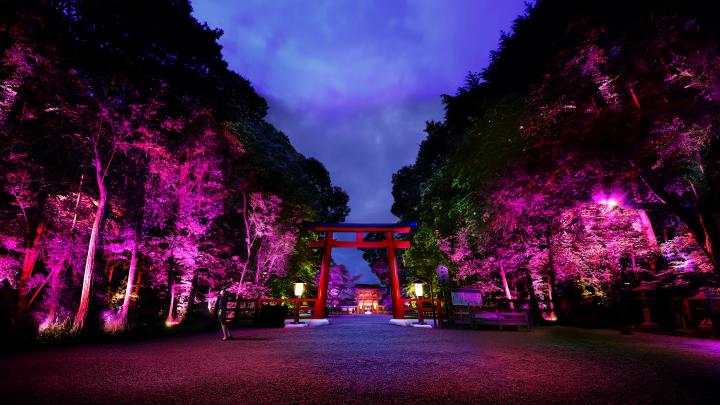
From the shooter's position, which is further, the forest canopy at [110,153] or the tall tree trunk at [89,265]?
the forest canopy at [110,153]

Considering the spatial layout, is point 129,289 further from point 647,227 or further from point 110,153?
point 647,227

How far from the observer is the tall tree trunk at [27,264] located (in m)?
9.66

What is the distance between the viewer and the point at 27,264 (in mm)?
9828

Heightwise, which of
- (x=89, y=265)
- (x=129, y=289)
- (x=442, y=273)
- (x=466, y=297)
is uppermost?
(x=89, y=265)

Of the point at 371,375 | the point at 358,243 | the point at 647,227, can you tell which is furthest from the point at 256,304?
the point at 647,227

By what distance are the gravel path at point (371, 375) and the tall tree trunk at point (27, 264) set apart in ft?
19.7

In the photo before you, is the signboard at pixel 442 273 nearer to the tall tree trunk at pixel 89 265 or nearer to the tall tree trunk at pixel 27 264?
the tall tree trunk at pixel 89 265

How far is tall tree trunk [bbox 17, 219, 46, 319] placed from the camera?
9656 mm

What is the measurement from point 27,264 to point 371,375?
40.4 ft

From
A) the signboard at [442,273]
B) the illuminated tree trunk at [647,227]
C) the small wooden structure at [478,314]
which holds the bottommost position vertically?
the small wooden structure at [478,314]

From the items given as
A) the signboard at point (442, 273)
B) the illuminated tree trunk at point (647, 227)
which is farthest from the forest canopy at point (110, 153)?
the illuminated tree trunk at point (647, 227)

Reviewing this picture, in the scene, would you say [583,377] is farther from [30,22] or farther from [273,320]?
[30,22]

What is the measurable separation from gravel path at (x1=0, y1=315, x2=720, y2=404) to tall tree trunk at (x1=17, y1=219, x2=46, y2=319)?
6.02 m

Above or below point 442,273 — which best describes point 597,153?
above
